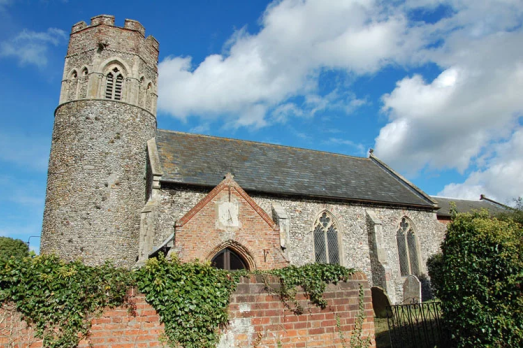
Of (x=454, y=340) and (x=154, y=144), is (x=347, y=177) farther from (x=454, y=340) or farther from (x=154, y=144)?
(x=454, y=340)

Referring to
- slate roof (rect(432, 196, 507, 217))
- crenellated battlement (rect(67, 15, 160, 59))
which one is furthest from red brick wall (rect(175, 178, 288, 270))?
slate roof (rect(432, 196, 507, 217))

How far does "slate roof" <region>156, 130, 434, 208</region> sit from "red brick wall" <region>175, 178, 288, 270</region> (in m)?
4.94

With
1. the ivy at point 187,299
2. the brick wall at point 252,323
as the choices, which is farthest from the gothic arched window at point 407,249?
the ivy at point 187,299

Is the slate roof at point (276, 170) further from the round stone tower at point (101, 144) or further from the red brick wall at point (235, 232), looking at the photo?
the red brick wall at point (235, 232)

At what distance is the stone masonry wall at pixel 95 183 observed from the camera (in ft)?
52.1

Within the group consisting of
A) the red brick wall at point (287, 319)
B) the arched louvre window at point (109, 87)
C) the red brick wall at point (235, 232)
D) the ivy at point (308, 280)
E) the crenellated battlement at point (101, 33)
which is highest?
the crenellated battlement at point (101, 33)

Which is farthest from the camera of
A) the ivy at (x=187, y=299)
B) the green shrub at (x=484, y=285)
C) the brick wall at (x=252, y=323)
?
the green shrub at (x=484, y=285)

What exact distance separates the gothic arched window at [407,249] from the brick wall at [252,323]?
47.3 ft

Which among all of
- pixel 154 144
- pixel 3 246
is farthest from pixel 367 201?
pixel 3 246

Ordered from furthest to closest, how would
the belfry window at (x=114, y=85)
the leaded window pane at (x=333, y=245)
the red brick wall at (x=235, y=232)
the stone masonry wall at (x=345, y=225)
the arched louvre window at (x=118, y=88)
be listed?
the arched louvre window at (x=118, y=88) → the belfry window at (x=114, y=85) → the leaded window pane at (x=333, y=245) → the stone masonry wall at (x=345, y=225) → the red brick wall at (x=235, y=232)

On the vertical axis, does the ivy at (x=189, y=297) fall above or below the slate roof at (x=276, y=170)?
below

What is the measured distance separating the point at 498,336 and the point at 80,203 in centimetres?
1554

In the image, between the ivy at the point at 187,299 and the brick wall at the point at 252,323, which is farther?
the ivy at the point at 187,299

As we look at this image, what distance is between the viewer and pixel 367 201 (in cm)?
2012
